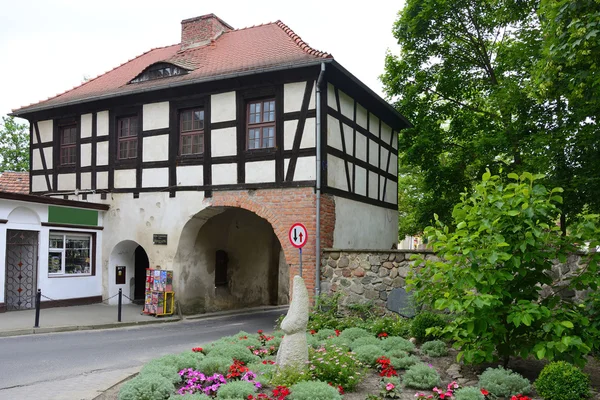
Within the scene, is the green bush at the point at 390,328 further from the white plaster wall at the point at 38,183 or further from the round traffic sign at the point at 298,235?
the white plaster wall at the point at 38,183

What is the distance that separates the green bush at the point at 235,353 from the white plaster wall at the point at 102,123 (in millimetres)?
11491

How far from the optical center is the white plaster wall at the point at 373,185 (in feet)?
57.0

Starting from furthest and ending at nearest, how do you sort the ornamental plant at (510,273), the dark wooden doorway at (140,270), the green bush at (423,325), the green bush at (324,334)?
the dark wooden doorway at (140,270), the green bush at (324,334), the green bush at (423,325), the ornamental plant at (510,273)

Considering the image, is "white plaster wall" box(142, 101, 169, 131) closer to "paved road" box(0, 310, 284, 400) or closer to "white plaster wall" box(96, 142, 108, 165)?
"white plaster wall" box(96, 142, 108, 165)

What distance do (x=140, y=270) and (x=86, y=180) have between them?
3567mm

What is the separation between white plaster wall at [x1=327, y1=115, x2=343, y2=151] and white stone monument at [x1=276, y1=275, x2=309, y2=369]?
799cm

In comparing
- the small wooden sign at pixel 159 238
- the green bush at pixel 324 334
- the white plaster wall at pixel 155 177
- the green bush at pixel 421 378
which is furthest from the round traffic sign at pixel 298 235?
the green bush at pixel 421 378

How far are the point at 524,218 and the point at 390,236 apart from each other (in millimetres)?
12586

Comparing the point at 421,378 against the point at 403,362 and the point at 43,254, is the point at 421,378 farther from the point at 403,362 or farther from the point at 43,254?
the point at 43,254

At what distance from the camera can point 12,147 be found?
132ft

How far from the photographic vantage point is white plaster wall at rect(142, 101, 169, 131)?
54.3ft

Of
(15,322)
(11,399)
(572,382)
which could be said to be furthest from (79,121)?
(572,382)

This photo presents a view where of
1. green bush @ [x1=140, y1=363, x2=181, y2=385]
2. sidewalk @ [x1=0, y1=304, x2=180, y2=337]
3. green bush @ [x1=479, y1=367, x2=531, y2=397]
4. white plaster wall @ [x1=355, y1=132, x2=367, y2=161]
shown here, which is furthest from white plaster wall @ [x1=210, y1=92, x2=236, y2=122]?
green bush @ [x1=479, y1=367, x2=531, y2=397]

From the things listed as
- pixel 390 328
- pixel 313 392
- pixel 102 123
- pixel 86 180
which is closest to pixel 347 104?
pixel 390 328
